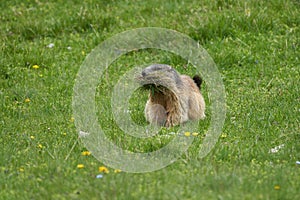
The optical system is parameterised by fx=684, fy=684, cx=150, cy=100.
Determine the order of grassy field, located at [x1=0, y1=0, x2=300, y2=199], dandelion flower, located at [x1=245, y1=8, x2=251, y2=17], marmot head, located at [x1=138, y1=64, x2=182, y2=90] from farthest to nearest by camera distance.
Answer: dandelion flower, located at [x1=245, y1=8, x2=251, y2=17] < marmot head, located at [x1=138, y1=64, x2=182, y2=90] < grassy field, located at [x1=0, y1=0, x2=300, y2=199]

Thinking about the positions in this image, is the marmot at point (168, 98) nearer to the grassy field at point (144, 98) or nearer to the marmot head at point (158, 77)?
the marmot head at point (158, 77)

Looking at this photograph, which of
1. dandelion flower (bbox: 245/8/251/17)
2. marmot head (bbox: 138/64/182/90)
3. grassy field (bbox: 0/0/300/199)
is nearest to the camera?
grassy field (bbox: 0/0/300/199)

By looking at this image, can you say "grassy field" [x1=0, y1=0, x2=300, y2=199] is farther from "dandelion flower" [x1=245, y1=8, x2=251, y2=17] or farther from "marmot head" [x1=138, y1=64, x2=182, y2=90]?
"marmot head" [x1=138, y1=64, x2=182, y2=90]

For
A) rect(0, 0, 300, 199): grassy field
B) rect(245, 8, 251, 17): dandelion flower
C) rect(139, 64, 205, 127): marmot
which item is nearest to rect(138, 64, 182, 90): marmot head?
rect(139, 64, 205, 127): marmot

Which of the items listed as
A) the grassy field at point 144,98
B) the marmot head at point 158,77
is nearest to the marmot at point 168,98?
the marmot head at point 158,77

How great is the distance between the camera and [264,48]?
991 cm

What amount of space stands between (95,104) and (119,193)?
3.32 meters

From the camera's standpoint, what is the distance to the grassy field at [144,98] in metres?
5.35

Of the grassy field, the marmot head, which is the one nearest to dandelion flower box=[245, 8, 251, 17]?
the grassy field

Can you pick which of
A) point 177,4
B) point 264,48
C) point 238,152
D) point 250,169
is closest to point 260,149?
point 238,152

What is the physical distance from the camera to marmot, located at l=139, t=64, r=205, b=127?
7.20 metres

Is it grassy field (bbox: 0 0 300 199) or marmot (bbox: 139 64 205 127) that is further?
marmot (bbox: 139 64 205 127)

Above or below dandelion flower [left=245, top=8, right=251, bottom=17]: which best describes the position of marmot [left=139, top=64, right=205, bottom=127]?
above

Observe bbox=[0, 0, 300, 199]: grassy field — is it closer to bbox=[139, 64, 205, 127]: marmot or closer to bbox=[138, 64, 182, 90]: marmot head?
bbox=[139, 64, 205, 127]: marmot
